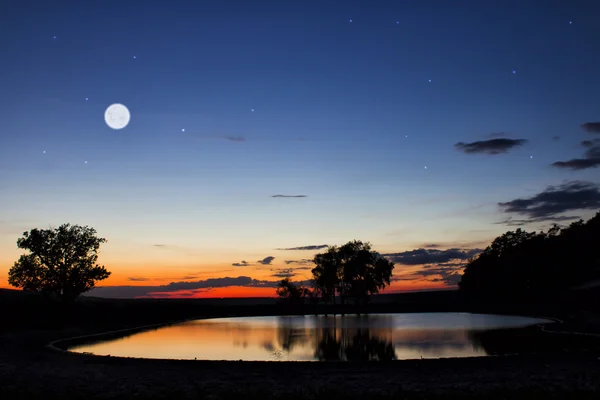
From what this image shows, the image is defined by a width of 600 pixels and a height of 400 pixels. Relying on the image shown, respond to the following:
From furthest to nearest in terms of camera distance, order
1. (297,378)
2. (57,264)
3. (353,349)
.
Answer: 1. (57,264)
2. (353,349)
3. (297,378)

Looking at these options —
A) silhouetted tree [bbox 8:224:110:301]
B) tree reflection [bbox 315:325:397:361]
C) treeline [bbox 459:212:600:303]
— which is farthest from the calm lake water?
treeline [bbox 459:212:600:303]

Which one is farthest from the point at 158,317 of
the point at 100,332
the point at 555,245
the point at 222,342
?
the point at 555,245

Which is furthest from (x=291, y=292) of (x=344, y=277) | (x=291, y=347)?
(x=291, y=347)

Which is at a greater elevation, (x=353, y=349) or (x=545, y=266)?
(x=545, y=266)

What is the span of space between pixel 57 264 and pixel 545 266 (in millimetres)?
90324

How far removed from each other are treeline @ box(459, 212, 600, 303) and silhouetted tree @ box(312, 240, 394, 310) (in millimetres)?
25336

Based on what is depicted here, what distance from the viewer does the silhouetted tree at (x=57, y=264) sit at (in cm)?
7000

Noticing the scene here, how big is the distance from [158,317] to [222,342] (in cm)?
4262

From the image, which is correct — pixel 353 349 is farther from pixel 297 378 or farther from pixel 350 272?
pixel 350 272

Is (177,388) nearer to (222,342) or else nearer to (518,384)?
(518,384)

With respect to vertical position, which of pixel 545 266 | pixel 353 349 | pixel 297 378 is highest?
pixel 545 266

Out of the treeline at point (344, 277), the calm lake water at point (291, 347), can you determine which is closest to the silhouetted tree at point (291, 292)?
the treeline at point (344, 277)

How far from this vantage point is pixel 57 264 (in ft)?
233

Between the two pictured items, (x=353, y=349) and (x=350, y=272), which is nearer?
(x=353, y=349)
